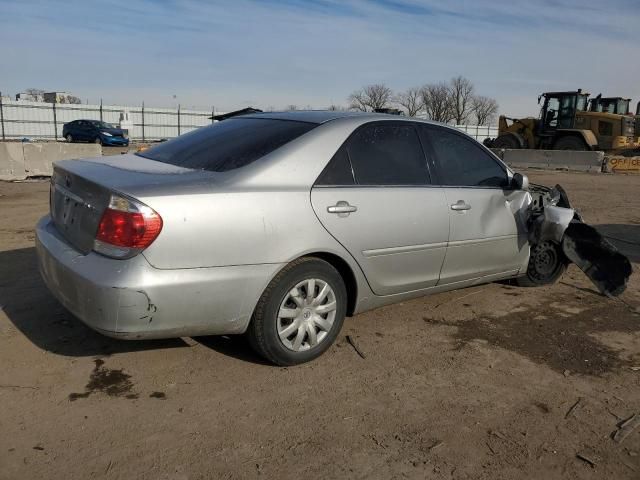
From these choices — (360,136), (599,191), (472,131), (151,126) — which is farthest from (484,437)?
(472,131)

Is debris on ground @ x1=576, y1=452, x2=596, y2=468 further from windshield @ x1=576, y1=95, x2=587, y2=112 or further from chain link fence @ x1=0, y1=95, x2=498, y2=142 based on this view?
chain link fence @ x1=0, y1=95, x2=498, y2=142

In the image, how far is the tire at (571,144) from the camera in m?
21.8

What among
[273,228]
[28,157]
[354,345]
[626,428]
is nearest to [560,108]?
[28,157]

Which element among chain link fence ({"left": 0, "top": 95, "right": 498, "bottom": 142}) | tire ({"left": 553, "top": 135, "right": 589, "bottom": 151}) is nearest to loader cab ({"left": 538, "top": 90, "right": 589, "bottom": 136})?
tire ({"left": 553, "top": 135, "right": 589, "bottom": 151})

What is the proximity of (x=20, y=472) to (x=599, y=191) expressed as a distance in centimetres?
1459

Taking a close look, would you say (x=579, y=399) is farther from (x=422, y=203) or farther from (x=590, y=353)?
(x=422, y=203)

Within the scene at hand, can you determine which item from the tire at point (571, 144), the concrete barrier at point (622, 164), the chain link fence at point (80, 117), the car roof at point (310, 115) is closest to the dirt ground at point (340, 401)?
the car roof at point (310, 115)

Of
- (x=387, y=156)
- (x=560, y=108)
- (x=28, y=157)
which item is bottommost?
(x=28, y=157)

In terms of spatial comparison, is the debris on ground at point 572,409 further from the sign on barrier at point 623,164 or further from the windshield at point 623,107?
the windshield at point 623,107

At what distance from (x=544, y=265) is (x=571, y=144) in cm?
1881

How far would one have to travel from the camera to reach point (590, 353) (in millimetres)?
3984

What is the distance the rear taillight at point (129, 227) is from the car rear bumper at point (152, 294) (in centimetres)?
6

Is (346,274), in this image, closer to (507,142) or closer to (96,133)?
(507,142)

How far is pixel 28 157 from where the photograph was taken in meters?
12.8
